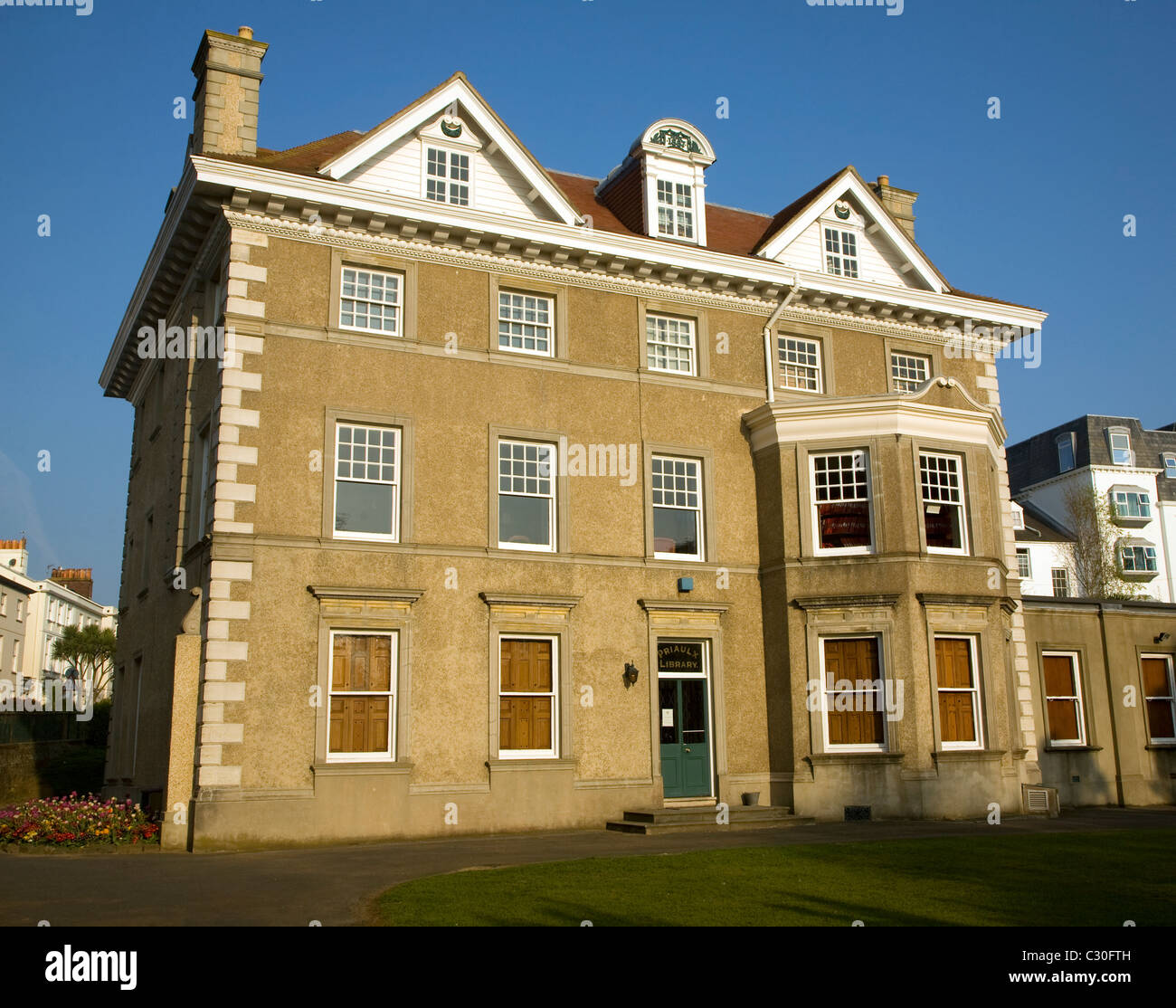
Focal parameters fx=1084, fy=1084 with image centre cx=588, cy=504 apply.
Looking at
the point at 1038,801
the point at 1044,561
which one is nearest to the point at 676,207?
the point at 1038,801

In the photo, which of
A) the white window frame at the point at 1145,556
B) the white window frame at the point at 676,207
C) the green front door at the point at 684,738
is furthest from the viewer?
the white window frame at the point at 1145,556

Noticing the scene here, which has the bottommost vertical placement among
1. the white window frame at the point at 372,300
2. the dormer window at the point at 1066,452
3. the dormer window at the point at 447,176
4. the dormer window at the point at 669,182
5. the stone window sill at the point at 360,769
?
the stone window sill at the point at 360,769

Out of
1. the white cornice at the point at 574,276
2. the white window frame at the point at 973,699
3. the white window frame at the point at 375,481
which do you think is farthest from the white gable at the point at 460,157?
the white window frame at the point at 973,699

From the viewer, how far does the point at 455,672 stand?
63.4 ft

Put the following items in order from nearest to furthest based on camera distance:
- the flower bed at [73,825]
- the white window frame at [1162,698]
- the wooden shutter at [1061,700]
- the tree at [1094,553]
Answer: the flower bed at [73,825] < the wooden shutter at [1061,700] < the white window frame at [1162,698] < the tree at [1094,553]

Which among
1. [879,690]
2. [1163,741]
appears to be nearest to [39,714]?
[879,690]

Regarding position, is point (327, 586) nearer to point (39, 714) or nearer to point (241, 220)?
point (241, 220)

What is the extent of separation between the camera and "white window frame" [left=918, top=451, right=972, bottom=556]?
2186 cm

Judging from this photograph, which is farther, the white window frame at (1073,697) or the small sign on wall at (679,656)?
the white window frame at (1073,697)

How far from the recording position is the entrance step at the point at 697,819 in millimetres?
19141

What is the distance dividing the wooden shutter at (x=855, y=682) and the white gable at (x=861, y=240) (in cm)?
859

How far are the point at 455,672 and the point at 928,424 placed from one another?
1078 centimetres

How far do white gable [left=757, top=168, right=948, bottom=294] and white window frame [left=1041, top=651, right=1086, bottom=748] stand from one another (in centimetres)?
910

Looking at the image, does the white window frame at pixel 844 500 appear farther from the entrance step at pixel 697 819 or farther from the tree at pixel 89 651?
the tree at pixel 89 651
